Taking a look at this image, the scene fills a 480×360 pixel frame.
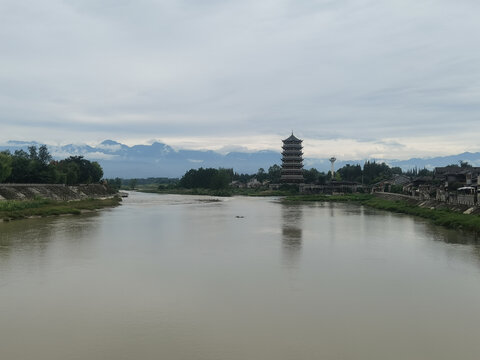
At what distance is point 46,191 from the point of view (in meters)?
57.6

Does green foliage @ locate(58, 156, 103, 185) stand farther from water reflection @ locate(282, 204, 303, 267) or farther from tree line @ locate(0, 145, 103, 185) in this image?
water reflection @ locate(282, 204, 303, 267)

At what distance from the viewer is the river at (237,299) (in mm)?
9797

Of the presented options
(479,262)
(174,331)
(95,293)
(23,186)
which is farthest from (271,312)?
(23,186)

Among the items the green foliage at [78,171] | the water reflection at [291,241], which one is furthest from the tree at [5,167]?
the water reflection at [291,241]

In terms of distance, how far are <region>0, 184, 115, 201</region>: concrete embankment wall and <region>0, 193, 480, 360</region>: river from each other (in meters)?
25.6

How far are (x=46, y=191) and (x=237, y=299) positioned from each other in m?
51.3

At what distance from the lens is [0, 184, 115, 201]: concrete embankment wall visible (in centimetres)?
4797

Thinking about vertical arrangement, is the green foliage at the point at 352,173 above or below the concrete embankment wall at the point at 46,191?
above

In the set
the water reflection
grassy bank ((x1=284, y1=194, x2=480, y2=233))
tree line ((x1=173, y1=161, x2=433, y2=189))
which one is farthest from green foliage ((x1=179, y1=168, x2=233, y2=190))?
the water reflection

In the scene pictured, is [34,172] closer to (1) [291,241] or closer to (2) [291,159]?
(1) [291,241]

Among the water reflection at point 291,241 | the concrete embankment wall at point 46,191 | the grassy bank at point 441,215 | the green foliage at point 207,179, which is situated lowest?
the water reflection at point 291,241

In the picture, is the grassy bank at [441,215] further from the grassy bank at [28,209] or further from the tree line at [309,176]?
the tree line at [309,176]

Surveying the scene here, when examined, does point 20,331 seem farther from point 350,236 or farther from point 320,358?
point 350,236

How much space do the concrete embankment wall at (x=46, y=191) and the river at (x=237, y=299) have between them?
25611 mm
